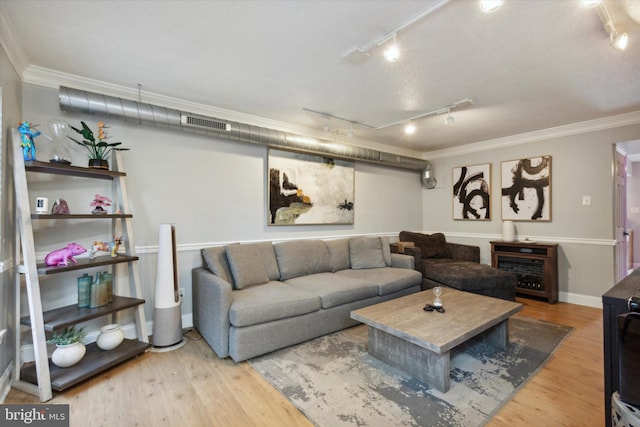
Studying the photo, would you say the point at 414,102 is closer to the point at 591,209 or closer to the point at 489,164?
the point at 489,164

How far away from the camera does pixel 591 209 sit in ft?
12.6

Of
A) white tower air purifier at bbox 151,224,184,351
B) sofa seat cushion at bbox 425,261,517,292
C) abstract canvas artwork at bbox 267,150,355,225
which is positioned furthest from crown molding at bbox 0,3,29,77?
sofa seat cushion at bbox 425,261,517,292

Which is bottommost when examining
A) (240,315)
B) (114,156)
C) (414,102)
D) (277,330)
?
(277,330)

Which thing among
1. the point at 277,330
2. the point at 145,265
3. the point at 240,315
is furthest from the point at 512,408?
the point at 145,265

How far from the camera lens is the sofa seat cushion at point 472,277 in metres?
3.56

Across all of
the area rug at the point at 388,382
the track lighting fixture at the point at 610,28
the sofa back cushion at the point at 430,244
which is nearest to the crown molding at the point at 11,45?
the area rug at the point at 388,382

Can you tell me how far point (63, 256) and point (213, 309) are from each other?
47.0 inches

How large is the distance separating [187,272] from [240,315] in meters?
1.14

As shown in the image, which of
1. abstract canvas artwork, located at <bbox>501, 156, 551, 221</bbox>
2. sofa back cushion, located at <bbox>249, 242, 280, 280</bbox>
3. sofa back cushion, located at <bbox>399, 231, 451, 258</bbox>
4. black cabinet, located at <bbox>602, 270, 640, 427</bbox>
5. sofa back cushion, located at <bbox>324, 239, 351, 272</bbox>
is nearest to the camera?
black cabinet, located at <bbox>602, 270, 640, 427</bbox>

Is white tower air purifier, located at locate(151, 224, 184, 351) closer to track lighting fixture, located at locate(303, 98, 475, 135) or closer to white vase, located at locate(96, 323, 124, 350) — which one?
white vase, located at locate(96, 323, 124, 350)

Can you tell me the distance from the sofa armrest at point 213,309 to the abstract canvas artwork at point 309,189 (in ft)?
4.00

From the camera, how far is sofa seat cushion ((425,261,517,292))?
3.56m

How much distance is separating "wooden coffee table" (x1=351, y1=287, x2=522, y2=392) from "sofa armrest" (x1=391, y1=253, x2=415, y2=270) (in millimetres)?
1214

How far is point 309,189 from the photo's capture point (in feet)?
13.4
